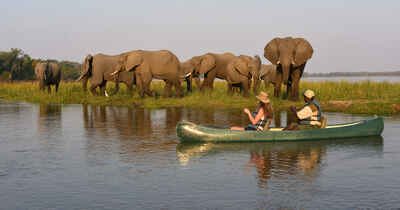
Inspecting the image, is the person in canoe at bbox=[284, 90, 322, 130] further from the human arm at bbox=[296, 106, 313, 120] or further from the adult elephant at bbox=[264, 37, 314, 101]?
the adult elephant at bbox=[264, 37, 314, 101]

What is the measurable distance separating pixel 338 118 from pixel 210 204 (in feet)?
43.6

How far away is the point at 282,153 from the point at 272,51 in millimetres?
14795

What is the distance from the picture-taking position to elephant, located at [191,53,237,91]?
1203 inches

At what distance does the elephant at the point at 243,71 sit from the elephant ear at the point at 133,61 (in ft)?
15.8

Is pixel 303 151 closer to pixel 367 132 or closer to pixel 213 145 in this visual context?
pixel 213 145

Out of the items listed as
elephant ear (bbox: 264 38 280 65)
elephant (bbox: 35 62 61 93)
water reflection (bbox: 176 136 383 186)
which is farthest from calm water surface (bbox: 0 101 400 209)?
elephant (bbox: 35 62 61 93)

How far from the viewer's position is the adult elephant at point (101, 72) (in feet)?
100

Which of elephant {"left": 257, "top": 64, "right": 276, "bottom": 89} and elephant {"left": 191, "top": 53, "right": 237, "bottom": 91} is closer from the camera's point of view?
elephant {"left": 191, "top": 53, "right": 237, "bottom": 91}

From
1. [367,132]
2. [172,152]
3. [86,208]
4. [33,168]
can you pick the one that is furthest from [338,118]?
[86,208]

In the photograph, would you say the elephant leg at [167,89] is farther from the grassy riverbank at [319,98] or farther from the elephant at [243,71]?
the elephant at [243,71]

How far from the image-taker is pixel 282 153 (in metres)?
11.4

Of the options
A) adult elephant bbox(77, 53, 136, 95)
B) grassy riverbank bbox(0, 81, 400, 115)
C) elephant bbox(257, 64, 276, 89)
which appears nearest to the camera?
grassy riverbank bbox(0, 81, 400, 115)

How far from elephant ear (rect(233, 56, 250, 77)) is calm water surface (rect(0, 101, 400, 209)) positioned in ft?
44.1

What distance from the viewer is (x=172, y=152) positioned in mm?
11734
